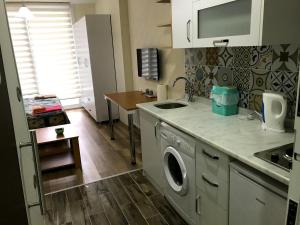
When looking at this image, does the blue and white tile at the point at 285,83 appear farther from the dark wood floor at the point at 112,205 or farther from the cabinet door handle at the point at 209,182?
the dark wood floor at the point at 112,205

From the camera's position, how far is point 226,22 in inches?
72.5

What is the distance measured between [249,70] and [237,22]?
0.51m

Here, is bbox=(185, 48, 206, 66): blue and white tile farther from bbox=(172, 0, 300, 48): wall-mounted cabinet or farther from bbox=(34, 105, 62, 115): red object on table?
bbox=(34, 105, 62, 115): red object on table

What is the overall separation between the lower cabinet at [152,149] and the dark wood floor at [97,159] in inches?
20.1

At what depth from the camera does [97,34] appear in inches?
193

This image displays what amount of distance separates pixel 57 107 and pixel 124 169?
1832mm

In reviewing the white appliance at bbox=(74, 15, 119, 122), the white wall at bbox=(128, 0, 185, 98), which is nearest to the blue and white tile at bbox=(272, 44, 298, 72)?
the white wall at bbox=(128, 0, 185, 98)

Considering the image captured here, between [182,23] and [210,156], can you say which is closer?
[210,156]

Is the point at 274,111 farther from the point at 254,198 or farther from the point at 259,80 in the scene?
the point at 254,198

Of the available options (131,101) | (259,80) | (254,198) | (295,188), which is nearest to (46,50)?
(131,101)

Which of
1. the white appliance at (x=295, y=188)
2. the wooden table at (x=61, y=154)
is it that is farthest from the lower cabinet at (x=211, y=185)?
the wooden table at (x=61, y=154)

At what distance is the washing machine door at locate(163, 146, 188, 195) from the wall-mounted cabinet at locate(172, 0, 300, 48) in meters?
0.94

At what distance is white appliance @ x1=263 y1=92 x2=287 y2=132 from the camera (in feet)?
5.60

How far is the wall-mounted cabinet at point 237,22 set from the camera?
4.92ft
